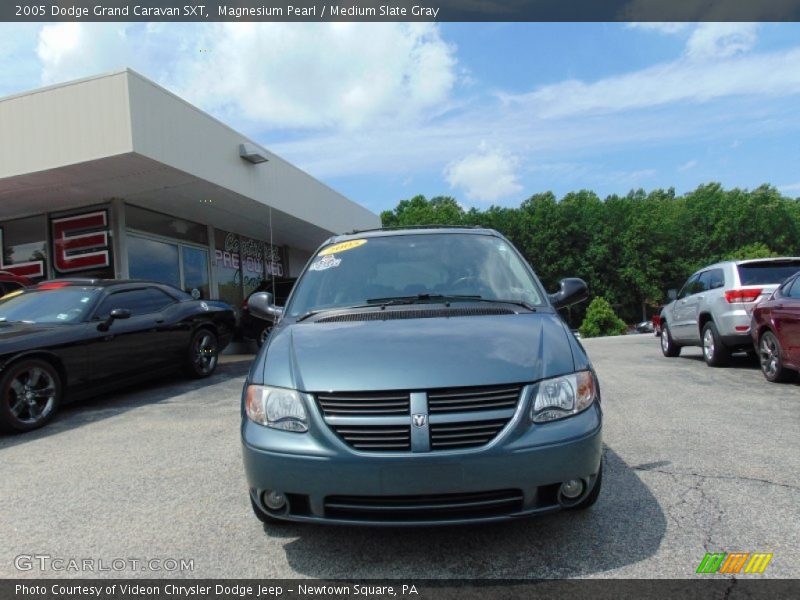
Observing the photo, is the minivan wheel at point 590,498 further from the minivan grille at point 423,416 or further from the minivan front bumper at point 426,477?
the minivan grille at point 423,416

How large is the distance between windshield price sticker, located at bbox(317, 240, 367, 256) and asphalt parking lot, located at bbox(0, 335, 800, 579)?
1.67 m

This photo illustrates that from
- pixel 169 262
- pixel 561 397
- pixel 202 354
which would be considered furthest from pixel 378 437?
pixel 169 262

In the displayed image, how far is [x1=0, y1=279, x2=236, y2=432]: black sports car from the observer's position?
19.1 ft

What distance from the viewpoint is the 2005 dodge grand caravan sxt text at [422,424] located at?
2.44m

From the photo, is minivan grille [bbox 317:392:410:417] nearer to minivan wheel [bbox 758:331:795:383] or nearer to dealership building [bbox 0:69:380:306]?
minivan wheel [bbox 758:331:795:383]

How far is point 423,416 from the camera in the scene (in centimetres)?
249

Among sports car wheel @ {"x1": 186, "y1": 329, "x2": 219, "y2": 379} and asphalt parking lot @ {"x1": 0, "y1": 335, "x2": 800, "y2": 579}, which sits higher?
sports car wheel @ {"x1": 186, "y1": 329, "x2": 219, "y2": 379}

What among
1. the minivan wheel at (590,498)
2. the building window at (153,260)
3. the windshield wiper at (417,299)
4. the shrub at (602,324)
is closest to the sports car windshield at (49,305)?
the windshield wiper at (417,299)

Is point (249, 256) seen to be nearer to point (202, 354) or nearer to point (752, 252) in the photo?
point (202, 354)

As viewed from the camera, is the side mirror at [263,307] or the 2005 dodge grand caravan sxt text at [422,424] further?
the side mirror at [263,307]

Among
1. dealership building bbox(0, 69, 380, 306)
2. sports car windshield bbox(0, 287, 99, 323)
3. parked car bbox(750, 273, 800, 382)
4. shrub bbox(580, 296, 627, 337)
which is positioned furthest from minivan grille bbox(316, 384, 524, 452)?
shrub bbox(580, 296, 627, 337)

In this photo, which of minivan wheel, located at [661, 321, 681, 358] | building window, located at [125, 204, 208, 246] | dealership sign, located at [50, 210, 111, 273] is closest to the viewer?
minivan wheel, located at [661, 321, 681, 358]

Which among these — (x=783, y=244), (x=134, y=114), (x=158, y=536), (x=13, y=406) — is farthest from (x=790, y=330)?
(x=783, y=244)

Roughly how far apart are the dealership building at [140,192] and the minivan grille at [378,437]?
320 inches
